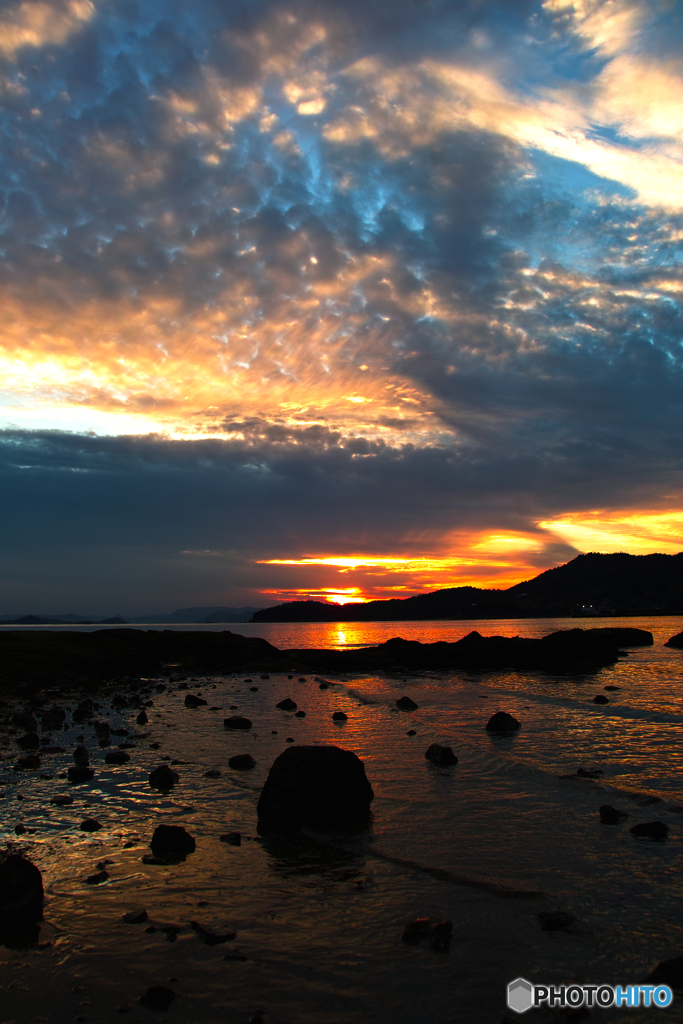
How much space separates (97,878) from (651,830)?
11.1 m

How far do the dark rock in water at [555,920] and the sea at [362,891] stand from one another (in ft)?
0.14

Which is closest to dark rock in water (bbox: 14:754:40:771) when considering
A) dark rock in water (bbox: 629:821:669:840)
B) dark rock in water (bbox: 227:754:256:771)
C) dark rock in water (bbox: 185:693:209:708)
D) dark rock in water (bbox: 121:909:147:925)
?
dark rock in water (bbox: 227:754:256:771)

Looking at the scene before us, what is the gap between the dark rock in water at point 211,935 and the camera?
308 inches

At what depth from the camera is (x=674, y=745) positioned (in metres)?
21.3

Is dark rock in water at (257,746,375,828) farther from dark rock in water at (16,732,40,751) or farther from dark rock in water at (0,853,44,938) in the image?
dark rock in water at (16,732,40,751)

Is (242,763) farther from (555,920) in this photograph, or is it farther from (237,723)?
(555,920)

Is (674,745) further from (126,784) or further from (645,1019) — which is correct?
(126,784)

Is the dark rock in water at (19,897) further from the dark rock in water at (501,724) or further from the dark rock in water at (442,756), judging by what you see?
the dark rock in water at (501,724)

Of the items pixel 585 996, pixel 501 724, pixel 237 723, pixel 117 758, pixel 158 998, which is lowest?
pixel 237 723

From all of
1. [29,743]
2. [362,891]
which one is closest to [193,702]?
[29,743]

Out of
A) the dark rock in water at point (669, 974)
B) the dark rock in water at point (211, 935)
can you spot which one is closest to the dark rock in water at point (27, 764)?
the dark rock in water at point (211, 935)

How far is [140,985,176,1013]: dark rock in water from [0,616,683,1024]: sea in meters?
0.08

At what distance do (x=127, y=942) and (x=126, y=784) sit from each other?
8.70 m

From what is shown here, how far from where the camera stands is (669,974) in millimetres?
6980
